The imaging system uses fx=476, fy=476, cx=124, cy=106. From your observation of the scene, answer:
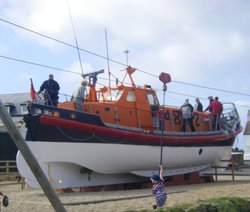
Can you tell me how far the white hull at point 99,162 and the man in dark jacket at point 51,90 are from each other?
1.82 metres

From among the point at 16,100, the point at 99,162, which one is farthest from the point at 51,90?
the point at 16,100

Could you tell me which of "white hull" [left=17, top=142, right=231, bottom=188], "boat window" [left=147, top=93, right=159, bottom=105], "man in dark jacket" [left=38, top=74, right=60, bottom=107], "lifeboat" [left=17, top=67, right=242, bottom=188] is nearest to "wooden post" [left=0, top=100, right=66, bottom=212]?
"lifeboat" [left=17, top=67, right=242, bottom=188]

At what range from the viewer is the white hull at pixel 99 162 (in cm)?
1592

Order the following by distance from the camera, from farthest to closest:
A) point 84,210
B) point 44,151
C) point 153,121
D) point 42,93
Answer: point 153,121 → point 42,93 → point 44,151 → point 84,210

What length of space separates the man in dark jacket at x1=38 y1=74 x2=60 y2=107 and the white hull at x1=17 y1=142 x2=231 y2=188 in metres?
1.82

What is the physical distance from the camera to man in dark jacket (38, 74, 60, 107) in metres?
16.9

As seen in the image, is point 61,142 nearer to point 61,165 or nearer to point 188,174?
point 61,165

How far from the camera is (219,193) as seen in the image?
582 inches

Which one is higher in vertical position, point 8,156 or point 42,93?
point 42,93

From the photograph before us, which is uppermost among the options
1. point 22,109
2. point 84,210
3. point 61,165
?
point 22,109

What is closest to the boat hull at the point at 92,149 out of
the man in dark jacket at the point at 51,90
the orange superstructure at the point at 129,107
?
the orange superstructure at the point at 129,107

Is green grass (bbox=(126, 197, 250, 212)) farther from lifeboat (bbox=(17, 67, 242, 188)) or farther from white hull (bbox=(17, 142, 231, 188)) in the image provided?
white hull (bbox=(17, 142, 231, 188))

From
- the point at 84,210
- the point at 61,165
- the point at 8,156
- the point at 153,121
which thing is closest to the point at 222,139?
the point at 153,121

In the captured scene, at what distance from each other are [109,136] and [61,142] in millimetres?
1778
